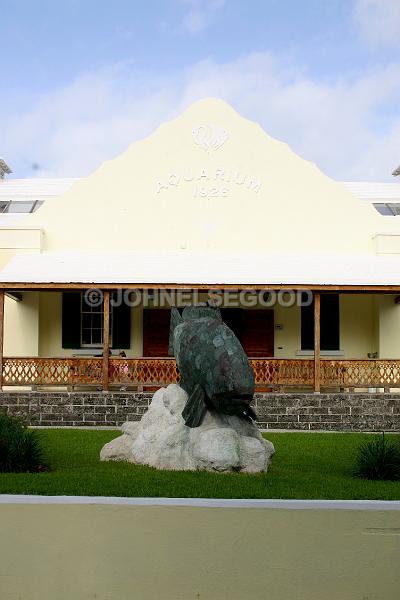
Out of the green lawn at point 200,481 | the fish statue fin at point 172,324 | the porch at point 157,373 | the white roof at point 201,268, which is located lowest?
the green lawn at point 200,481

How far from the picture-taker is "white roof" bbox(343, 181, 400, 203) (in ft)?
79.1

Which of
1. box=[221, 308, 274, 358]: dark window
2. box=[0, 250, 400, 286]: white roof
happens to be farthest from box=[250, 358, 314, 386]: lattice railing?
box=[221, 308, 274, 358]: dark window

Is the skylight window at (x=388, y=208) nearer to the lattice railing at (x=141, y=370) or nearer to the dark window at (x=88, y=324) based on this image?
the dark window at (x=88, y=324)

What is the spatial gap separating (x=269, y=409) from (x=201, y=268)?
3.87m

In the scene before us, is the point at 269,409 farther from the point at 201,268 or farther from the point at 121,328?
the point at 121,328

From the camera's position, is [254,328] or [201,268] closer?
[201,268]

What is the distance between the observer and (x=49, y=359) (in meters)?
17.4

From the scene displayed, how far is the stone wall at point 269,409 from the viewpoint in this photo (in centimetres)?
1628

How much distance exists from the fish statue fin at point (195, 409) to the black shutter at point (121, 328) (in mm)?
11185

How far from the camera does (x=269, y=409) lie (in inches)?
644

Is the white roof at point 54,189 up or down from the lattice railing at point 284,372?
up

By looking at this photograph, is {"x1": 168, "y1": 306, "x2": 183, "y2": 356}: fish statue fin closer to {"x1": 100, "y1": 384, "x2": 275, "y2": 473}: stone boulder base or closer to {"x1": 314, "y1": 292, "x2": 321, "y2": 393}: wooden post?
{"x1": 100, "y1": 384, "x2": 275, "y2": 473}: stone boulder base

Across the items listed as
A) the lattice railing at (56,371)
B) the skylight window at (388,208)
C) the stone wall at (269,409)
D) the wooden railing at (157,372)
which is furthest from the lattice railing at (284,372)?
the skylight window at (388,208)

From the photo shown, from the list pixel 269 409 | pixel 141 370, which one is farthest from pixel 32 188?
pixel 269 409
